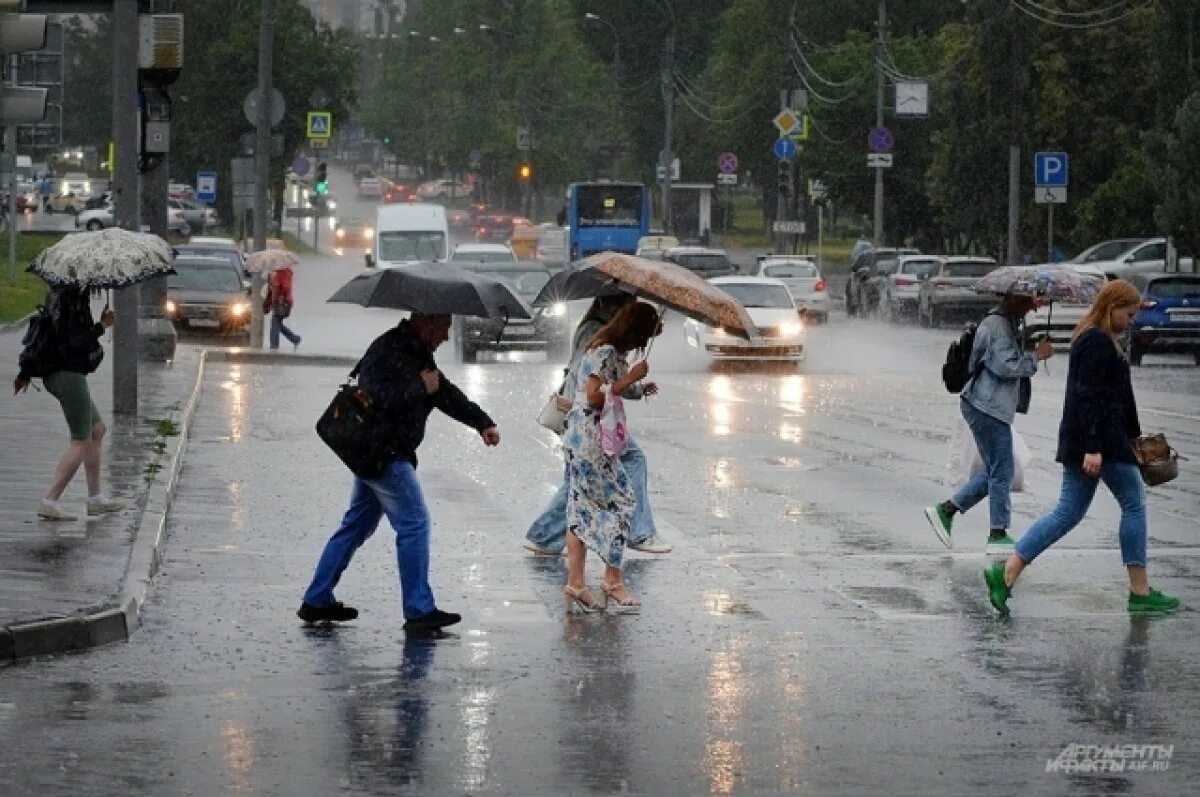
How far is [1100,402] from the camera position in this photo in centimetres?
1270

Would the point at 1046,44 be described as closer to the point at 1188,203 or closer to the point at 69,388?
the point at 1188,203

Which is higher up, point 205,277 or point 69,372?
point 69,372

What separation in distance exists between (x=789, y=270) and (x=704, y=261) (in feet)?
15.3

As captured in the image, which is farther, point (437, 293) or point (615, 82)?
point (615, 82)

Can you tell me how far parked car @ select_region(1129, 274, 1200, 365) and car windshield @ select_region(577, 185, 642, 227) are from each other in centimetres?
4151

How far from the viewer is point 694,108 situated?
116m

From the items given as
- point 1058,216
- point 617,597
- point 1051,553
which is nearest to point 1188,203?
point 1058,216

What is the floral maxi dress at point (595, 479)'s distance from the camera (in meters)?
12.9

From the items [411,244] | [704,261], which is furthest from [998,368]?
[411,244]

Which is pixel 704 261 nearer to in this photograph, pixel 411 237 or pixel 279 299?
pixel 411 237

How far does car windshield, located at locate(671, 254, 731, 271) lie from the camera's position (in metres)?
61.2

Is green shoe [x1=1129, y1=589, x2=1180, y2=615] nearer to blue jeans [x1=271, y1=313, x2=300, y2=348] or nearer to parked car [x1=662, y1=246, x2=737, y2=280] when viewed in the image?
blue jeans [x1=271, y1=313, x2=300, y2=348]

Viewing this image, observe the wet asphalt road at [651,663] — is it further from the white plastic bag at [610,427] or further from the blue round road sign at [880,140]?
the blue round road sign at [880,140]

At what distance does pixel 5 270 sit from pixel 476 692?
5332cm
